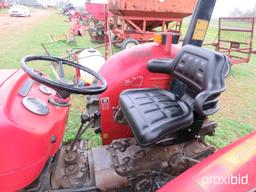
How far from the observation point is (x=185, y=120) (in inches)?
61.9

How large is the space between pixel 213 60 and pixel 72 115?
6.63 ft

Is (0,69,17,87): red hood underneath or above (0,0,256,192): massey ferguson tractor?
above

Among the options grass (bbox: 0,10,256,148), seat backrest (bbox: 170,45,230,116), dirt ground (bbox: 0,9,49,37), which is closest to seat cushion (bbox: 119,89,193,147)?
seat backrest (bbox: 170,45,230,116)

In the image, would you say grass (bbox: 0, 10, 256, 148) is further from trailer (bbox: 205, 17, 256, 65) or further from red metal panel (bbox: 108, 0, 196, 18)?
red metal panel (bbox: 108, 0, 196, 18)

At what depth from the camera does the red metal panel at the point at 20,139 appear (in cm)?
115

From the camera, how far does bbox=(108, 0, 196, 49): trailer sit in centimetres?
621

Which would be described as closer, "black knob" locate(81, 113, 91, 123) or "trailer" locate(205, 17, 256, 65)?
"black knob" locate(81, 113, 91, 123)

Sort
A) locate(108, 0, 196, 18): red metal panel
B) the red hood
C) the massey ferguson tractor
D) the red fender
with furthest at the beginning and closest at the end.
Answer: locate(108, 0, 196, 18): red metal panel → the red hood → the massey ferguson tractor → the red fender

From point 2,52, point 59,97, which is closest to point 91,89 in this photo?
point 59,97

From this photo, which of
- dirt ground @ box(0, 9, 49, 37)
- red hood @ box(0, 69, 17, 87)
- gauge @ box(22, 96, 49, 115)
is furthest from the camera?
dirt ground @ box(0, 9, 49, 37)

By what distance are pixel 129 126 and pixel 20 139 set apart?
814mm

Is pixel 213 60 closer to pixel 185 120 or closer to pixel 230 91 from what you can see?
pixel 185 120

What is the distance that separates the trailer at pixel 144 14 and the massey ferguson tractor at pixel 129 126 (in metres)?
4.14

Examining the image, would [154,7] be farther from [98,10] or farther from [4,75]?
[4,75]
